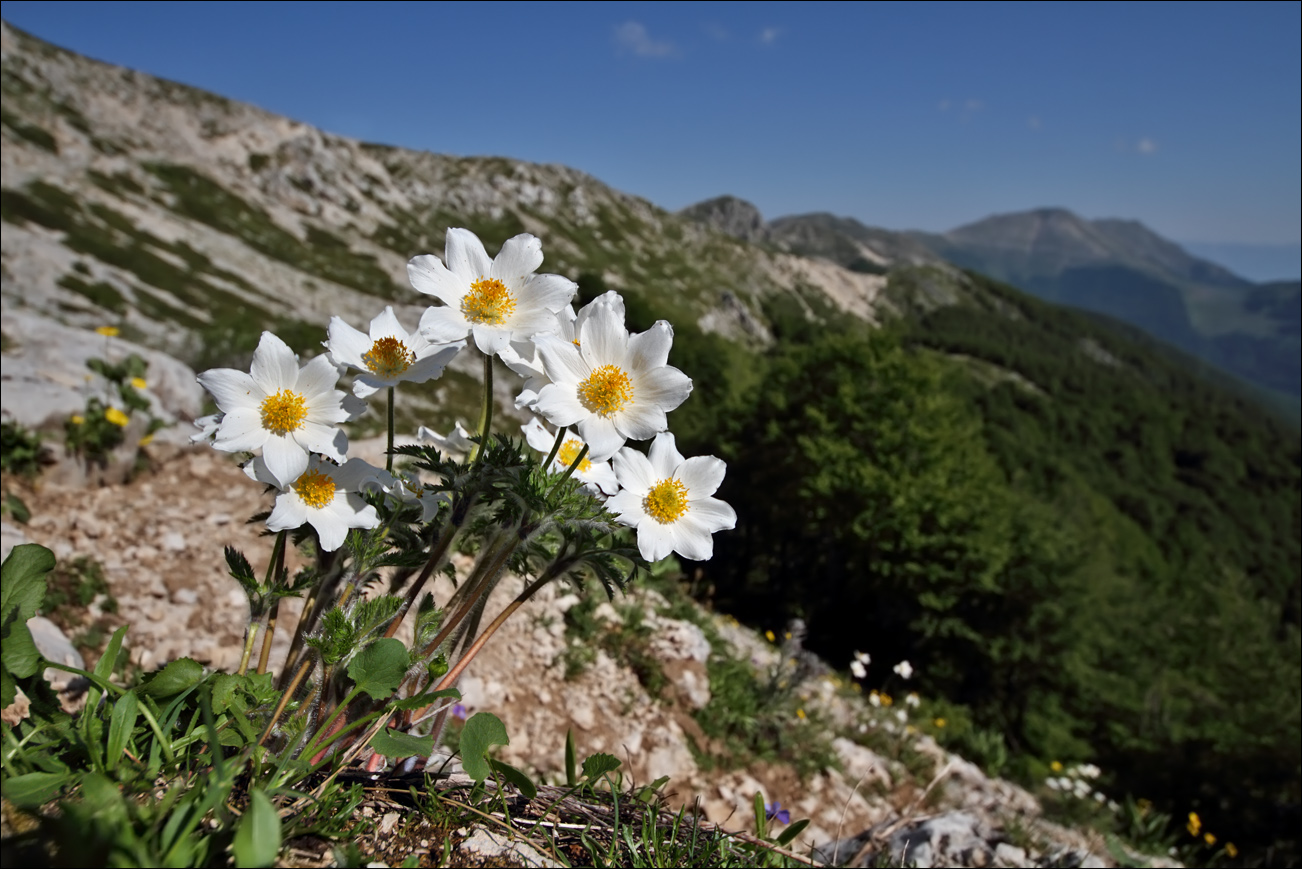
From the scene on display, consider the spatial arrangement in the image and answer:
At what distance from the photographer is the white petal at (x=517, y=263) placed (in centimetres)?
174

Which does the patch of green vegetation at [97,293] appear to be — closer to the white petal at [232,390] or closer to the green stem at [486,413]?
the white petal at [232,390]

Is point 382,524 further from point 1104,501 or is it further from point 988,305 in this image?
point 988,305

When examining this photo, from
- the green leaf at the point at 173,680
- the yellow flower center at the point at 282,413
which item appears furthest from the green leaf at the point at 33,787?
the yellow flower center at the point at 282,413

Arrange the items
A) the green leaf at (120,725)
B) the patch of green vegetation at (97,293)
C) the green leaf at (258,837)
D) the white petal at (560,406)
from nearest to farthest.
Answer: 1. the green leaf at (258,837)
2. the green leaf at (120,725)
3. the white petal at (560,406)
4. the patch of green vegetation at (97,293)

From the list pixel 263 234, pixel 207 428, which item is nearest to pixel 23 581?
pixel 207 428

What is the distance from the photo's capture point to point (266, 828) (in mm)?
1041

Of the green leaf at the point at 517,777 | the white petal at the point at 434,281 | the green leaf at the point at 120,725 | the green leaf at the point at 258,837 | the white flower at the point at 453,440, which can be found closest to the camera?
the green leaf at the point at 258,837

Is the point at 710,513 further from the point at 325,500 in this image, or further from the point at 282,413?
the point at 282,413

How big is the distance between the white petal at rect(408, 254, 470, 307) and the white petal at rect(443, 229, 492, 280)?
2.3 inches

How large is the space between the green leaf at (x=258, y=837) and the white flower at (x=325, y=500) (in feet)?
1.99

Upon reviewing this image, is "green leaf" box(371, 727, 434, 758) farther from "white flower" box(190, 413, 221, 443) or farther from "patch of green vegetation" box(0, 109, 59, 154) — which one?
"patch of green vegetation" box(0, 109, 59, 154)

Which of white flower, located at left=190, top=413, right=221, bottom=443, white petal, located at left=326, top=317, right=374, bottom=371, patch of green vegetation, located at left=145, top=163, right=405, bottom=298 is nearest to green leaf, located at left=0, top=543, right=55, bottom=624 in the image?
white flower, located at left=190, top=413, right=221, bottom=443

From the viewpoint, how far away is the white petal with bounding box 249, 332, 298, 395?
1658 mm

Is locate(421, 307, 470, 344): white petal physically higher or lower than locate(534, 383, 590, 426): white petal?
higher
